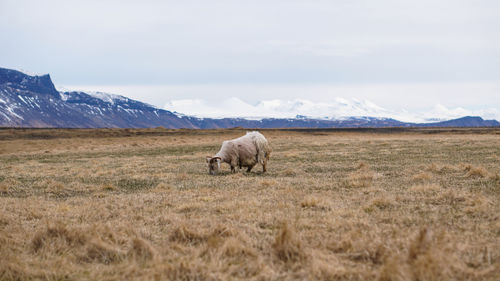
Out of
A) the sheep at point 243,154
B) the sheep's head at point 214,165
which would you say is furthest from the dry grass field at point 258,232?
the sheep at point 243,154

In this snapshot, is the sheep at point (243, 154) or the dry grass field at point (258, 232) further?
the sheep at point (243, 154)

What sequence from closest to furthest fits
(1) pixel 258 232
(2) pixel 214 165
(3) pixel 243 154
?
(1) pixel 258 232
(2) pixel 214 165
(3) pixel 243 154

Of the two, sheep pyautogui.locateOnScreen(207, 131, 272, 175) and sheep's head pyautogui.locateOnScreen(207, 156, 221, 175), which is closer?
sheep's head pyautogui.locateOnScreen(207, 156, 221, 175)

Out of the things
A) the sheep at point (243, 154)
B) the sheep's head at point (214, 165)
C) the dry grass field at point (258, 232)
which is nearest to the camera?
the dry grass field at point (258, 232)

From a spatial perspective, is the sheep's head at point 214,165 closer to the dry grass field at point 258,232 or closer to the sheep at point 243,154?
the sheep at point 243,154

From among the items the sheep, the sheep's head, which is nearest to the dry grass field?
the sheep's head

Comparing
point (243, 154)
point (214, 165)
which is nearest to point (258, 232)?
point (214, 165)

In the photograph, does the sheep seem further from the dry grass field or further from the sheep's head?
the dry grass field

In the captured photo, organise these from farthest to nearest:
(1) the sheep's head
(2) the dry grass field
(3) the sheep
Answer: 1. (3) the sheep
2. (1) the sheep's head
3. (2) the dry grass field

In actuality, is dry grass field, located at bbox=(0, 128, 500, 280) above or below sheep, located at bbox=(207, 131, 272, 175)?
below

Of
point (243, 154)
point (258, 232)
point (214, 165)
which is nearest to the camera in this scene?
point (258, 232)

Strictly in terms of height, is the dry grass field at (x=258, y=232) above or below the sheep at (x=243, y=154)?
below

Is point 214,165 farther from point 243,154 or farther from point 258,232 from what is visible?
point 258,232

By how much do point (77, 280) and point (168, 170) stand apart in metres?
17.3
